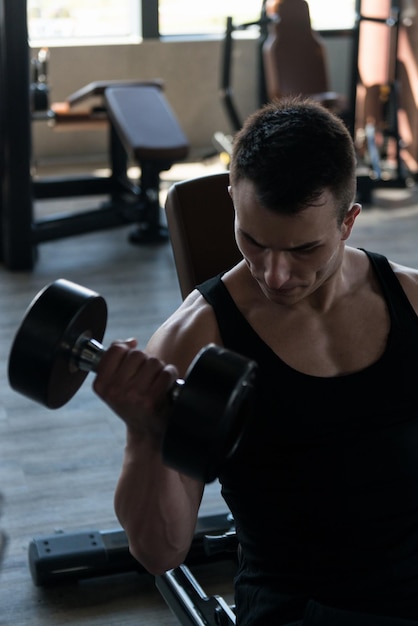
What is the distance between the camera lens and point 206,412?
33.6 inches

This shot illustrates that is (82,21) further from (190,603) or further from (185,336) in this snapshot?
(185,336)

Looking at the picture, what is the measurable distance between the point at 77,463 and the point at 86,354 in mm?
1486

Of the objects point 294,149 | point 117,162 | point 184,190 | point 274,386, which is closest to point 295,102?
point 294,149

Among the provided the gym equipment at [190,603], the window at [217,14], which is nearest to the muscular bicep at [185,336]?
the gym equipment at [190,603]

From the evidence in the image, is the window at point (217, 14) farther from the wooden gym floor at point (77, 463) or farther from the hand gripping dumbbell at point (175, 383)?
the hand gripping dumbbell at point (175, 383)

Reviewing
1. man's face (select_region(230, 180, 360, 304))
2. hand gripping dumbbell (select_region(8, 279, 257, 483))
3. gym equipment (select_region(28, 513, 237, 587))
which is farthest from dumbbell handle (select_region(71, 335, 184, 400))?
gym equipment (select_region(28, 513, 237, 587))

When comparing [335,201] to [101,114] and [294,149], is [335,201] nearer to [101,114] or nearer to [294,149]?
[294,149]

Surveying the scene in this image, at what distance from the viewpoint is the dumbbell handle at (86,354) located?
3.15 feet

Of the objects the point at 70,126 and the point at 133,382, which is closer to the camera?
the point at 133,382

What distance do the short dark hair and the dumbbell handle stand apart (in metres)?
0.23

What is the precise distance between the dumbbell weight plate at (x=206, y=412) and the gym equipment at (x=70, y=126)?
301 cm

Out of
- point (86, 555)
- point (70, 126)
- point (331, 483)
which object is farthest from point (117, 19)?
point (331, 483)

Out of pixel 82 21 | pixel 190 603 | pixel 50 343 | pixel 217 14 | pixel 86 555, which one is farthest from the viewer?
pixel 217 14

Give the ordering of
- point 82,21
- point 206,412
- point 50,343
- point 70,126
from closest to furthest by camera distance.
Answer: point 206,412 → point 50,343 → point 70,126 → point 82,21
